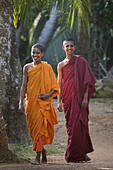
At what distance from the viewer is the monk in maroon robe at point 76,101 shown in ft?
18.4

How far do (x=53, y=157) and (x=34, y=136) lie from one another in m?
0.77

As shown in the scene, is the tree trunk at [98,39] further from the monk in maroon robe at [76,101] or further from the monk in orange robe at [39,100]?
the monk in orange robe at [39,100]

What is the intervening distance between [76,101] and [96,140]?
2.38 meters

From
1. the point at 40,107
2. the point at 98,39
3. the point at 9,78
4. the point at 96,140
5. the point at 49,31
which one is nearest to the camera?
the point at 40,107

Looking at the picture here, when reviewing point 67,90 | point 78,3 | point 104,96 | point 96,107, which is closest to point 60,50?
point 104,96

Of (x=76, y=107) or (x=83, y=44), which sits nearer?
(x=76, y=107)

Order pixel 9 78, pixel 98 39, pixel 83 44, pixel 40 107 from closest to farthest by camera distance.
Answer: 1. pixel 40 107
2. pixel 9 78
3. pixel 83 44
4. pixel 98 39

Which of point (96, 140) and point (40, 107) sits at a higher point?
point (40, 107)

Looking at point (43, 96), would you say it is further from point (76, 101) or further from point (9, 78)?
point (9, 78)

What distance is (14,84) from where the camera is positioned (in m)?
6.83

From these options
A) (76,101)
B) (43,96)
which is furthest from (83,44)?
(43,96)

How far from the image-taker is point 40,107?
5512 mm

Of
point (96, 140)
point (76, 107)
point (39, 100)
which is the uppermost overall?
point (39, 100)

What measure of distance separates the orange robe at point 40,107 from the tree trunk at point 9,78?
44.2 inches
